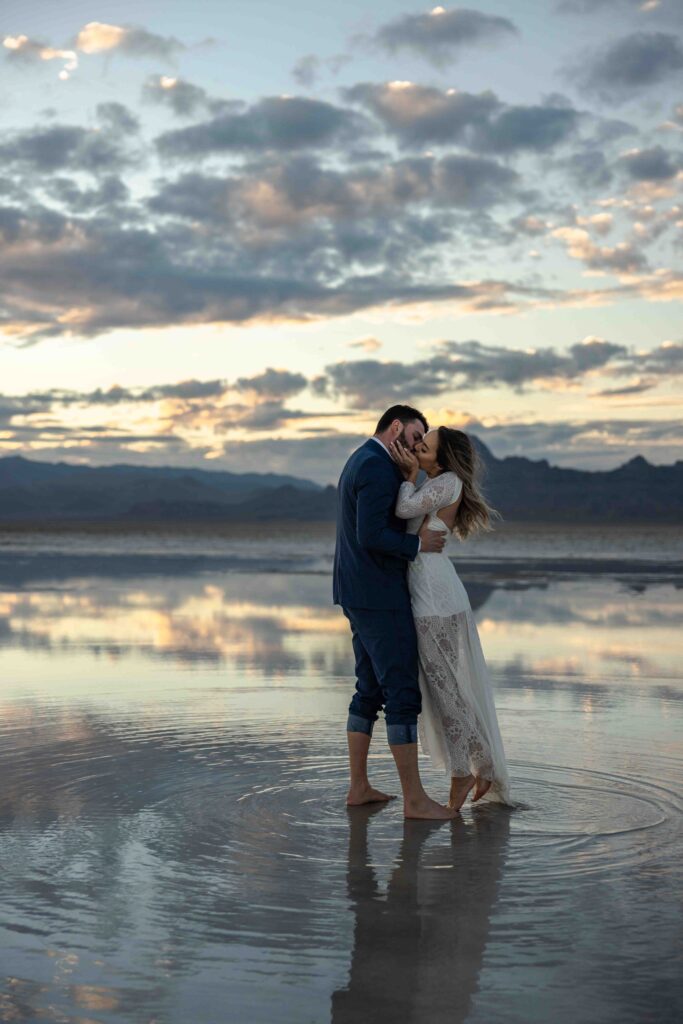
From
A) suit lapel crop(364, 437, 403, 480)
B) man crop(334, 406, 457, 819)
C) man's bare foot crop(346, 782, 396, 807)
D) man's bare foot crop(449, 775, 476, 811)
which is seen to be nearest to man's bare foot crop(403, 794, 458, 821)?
man crop(334, 406, 457, 819)

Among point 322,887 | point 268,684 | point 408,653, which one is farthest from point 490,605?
point 322,887

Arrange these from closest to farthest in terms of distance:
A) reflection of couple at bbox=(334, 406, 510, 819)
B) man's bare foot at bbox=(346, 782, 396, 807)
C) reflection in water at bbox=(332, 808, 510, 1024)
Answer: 1. reflection in water at bbox=(332, 808, 510, 1024)
2. reflection of couple at bbox=(334, 406, 510, 819)
3. man's bare foot at bbox=(346, 782, 396, 807)

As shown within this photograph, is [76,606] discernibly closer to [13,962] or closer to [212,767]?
[212,767]

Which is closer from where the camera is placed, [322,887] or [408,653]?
[322,887]

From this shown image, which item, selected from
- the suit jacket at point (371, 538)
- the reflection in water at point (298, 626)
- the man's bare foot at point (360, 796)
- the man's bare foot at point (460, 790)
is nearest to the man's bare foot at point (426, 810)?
the man's bare foot at point (460, 790)

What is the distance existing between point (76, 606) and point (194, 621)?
3.13 metres

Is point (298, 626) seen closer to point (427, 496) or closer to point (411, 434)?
point (411, 434)

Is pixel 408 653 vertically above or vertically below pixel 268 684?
above

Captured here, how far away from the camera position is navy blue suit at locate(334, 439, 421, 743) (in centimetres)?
662

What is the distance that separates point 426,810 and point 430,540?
1.35m

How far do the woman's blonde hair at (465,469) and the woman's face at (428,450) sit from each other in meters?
0.02

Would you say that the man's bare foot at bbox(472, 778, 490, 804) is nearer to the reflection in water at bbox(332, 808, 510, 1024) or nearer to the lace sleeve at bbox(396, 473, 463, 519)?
the reflection in water at bbox(332, 808, 510, 1024)

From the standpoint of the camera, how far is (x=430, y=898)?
5.16 metres

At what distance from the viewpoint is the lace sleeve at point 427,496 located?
22.1 ft
